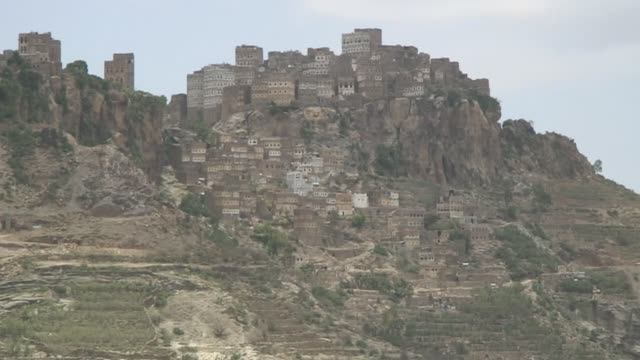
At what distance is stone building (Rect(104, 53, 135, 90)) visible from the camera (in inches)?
4400

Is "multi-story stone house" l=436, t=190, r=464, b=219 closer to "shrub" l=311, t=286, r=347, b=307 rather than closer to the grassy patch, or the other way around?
"shrub" l=311, t=286, r=347, b=307

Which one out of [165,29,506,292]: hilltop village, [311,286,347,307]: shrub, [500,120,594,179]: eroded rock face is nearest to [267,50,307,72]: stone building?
[165,29,506,292]: hilltop village

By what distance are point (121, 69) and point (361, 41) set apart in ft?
46.7

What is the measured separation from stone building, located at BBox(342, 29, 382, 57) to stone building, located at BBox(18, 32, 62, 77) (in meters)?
20.7

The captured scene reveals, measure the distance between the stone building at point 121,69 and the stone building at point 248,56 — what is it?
967 centimetres

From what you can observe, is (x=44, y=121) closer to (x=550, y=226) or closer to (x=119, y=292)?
(x=119, y=292)

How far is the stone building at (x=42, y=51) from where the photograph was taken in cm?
10206

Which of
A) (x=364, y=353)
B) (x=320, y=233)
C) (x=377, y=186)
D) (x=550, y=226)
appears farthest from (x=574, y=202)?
(x=364, y=353)

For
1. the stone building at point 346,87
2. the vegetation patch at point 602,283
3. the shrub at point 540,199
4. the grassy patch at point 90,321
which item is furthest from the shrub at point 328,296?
the stone building at point 346,87

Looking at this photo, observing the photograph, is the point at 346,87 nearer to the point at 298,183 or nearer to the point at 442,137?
the point at 442,137

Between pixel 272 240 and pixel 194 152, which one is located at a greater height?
pixel 194 152

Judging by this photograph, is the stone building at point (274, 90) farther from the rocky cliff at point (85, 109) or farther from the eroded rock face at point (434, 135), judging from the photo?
the rocky cliff at point (85, 109)

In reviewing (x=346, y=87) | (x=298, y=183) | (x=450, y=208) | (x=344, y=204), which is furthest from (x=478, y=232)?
(x=346, y=87)

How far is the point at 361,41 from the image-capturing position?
398ft
